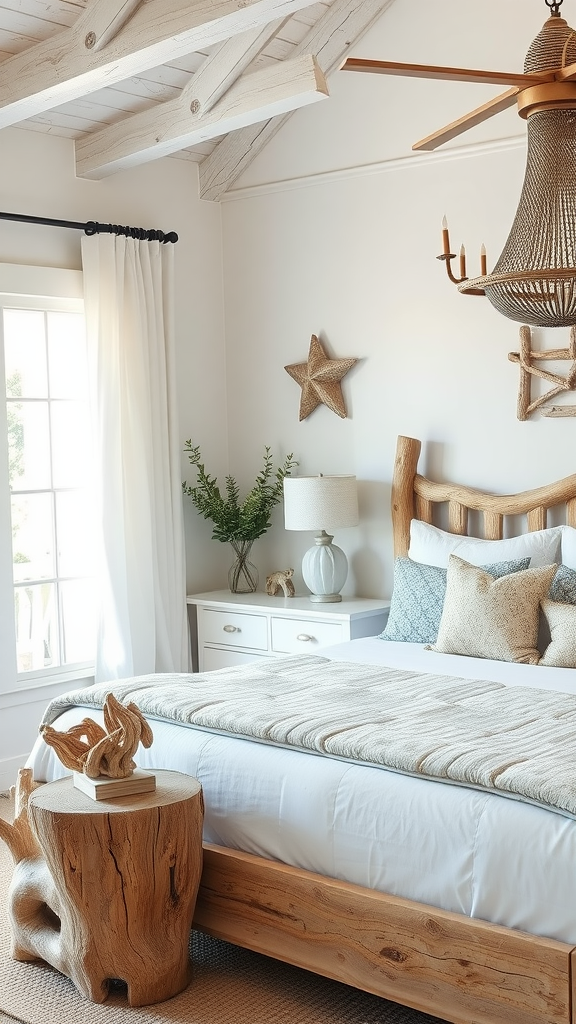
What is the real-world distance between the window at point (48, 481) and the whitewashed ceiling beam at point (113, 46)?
2.81 feet

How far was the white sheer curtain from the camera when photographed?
14.9 feet

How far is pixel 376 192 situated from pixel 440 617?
74.3 inches

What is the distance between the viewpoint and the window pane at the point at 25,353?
173 inches

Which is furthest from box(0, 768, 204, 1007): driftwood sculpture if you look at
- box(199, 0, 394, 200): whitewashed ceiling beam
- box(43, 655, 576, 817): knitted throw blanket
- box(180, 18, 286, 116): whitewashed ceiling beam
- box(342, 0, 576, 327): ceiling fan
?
box(199, 0, 394, 200): whitewashed ceiling beam

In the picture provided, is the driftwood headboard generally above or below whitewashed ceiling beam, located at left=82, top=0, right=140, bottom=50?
below

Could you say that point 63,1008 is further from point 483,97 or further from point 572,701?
point 483,97

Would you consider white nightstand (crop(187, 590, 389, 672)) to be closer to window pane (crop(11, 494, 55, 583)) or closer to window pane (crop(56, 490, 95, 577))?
window pane (crop(56, 490, 95, 577))

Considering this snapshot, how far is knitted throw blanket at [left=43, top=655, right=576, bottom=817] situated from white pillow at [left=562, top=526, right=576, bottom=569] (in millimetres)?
825

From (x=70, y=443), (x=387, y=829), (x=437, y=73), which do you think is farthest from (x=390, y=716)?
(x=70, y=443)

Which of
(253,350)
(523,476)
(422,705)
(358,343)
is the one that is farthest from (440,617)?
(253,350)

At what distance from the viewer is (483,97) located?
4.18 metres

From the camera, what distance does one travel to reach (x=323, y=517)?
449cm

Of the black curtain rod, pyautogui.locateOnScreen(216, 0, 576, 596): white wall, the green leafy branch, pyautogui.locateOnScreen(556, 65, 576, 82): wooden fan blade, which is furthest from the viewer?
the green leafy branch

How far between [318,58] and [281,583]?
2293 millimetres
